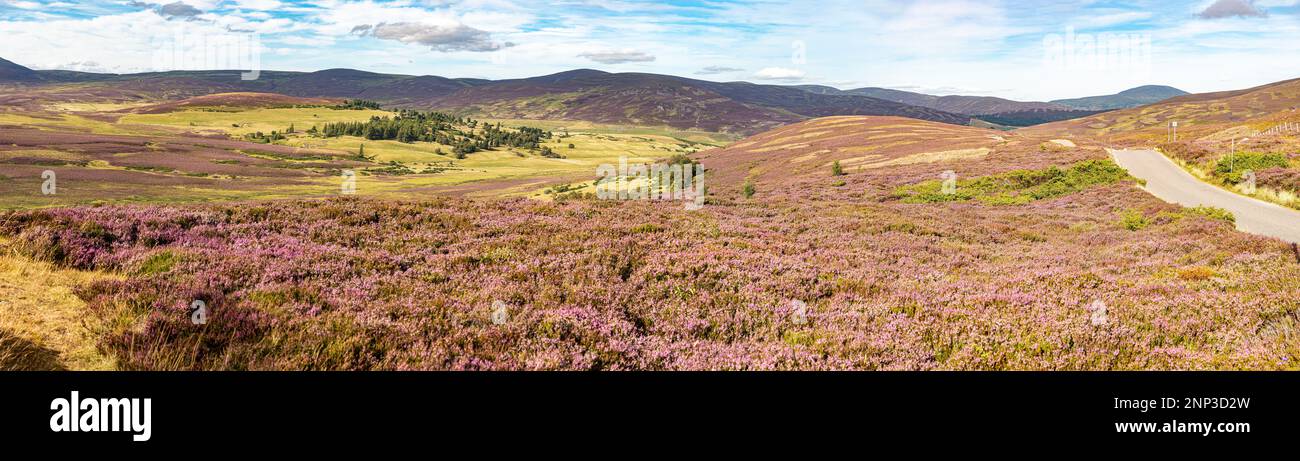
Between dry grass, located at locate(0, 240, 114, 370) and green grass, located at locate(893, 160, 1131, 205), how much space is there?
34846mm

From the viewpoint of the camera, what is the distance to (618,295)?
26.6 ft

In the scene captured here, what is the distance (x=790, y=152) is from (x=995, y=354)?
3408 inches

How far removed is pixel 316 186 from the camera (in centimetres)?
9562

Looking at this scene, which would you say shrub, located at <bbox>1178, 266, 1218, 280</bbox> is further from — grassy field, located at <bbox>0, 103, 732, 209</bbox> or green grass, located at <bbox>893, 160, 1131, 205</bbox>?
grassy field, located at <bbox>0, 103, 732, 209</bbox>

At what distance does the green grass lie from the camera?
32.2 meters

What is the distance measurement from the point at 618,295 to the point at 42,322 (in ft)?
19.8

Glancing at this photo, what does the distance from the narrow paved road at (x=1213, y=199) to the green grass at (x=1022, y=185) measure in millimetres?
2506

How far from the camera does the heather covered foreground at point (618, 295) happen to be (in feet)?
18.6
